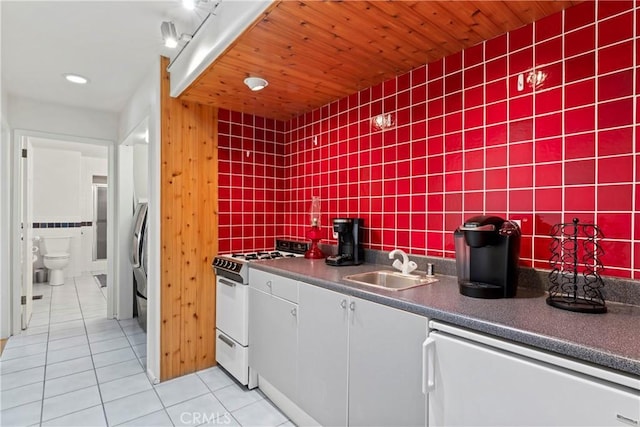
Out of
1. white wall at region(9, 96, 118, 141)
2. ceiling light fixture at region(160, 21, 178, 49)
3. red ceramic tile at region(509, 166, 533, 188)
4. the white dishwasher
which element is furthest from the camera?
white wall at region(9, 96, 118, 141)

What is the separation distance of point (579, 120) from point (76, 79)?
11.7 feet

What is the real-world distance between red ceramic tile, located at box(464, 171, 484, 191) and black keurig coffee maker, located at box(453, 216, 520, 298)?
1.17 ft

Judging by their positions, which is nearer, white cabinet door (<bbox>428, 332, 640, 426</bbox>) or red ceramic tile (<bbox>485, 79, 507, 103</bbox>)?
white cabinet door (<bbox>428, 332, 640, 426</bbox>)

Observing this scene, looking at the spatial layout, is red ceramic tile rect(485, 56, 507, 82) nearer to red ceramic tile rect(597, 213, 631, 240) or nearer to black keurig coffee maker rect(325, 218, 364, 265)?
red ceramic tile rect(597, 213, 631, 240)

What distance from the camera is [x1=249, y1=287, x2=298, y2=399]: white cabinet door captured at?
6.19 feet

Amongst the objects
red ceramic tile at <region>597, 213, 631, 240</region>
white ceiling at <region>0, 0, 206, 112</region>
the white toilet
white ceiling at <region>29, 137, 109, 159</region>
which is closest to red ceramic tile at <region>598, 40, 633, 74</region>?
red ceramic tile at <region>597, 213, 631, 240</region>

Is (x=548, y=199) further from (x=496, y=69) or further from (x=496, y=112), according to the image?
(x=496, y=69)

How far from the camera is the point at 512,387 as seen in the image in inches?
37.8

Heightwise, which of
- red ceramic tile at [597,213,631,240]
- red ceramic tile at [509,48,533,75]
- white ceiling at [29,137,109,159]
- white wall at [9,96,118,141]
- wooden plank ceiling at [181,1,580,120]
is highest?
white ceiling at [29,137,109,159]

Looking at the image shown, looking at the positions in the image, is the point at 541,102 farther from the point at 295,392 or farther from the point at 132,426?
the point at 132,426

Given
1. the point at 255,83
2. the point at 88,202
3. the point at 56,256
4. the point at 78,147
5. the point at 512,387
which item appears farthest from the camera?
the point at 88,202

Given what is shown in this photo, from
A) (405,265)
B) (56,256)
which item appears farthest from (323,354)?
(56,256)

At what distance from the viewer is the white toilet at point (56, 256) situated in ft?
17.4

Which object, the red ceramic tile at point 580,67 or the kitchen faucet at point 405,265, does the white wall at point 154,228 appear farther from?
the red ceramic tile at point 580,67
